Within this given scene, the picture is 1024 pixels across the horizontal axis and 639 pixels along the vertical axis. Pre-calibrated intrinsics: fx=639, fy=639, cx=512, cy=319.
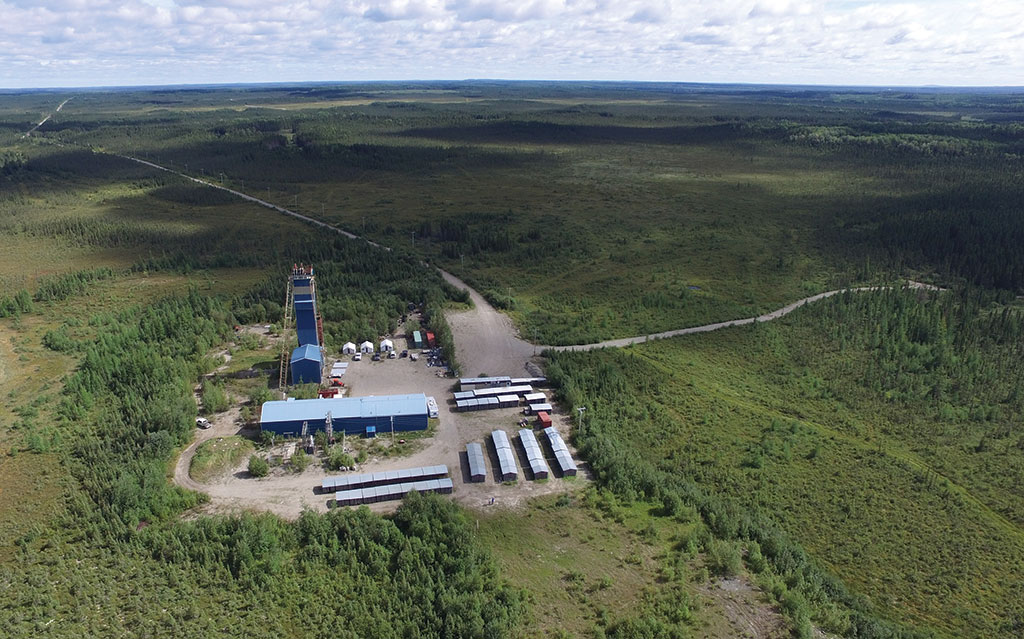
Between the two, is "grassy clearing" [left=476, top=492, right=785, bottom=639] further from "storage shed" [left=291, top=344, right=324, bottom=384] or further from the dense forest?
"storage shed" [left=291, top=344, right=324, bottom=384]

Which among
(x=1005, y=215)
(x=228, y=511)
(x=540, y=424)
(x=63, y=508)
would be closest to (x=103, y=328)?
(x=63, y=508)

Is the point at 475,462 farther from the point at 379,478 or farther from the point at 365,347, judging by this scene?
the point at 365,347

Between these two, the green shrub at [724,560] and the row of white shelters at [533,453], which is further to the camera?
the row of white shelters at [533,453]

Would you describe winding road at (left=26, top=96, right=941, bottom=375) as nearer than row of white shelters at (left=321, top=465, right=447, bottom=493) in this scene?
No

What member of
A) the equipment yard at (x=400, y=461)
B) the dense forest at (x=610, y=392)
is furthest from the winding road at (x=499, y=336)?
the equipment yard at (x=400, y=461)

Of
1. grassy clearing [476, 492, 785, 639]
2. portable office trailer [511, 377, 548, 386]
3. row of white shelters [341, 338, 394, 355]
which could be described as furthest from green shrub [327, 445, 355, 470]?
row of white shelters [341, 338, 394, 355]

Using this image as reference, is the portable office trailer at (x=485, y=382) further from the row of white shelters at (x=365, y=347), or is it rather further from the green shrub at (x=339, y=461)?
the green shrub at (x=339, y=461)
